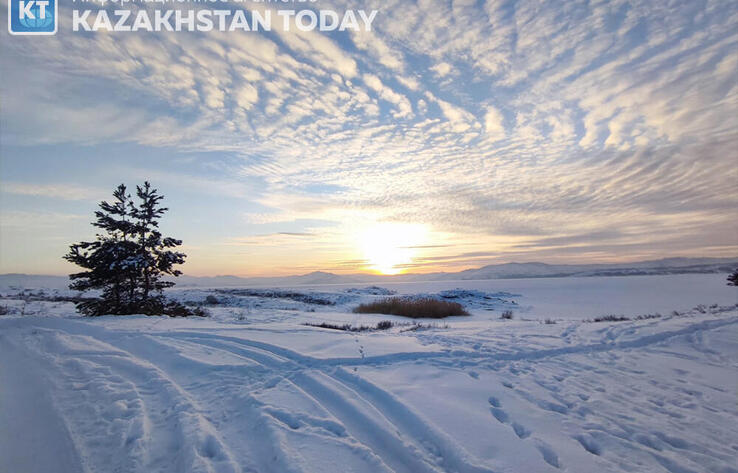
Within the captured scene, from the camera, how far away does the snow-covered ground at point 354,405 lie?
3.18 m

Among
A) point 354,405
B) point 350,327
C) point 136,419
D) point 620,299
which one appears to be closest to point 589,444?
point 354,405

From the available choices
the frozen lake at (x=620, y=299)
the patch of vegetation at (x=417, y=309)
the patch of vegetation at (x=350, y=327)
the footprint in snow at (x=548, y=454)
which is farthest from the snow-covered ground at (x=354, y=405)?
the frozen lake at (x=620, y=299)

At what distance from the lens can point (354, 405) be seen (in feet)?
13.7

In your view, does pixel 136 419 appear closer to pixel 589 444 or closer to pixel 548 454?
pixel 548 454

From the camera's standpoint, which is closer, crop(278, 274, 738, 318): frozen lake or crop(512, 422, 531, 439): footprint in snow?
crop(512, 422, 531, 439): footprint in snow

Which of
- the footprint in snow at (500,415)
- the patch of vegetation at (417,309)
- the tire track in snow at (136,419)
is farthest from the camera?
the patch of vegetation at (417,309)

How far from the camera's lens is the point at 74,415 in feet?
12.6

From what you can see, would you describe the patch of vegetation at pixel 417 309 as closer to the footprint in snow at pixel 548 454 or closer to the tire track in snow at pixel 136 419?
the tire track in snow at pixel 136 419

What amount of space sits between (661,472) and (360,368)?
3.90m

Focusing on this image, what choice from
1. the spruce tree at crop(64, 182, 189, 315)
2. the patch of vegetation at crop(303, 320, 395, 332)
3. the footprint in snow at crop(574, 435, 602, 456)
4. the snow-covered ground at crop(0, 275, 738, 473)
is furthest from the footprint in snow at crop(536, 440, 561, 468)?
the spruce tree at crop(64, 182, 189, 315)

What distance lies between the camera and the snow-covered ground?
318 centimetres

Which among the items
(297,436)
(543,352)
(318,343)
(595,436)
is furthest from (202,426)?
(543,352)

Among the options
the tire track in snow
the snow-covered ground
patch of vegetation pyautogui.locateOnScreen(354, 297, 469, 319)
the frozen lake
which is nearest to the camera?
the tire track in snow

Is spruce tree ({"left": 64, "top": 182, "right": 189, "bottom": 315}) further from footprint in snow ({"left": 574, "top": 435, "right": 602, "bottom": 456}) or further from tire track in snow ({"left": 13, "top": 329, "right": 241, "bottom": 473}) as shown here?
footprint in snow ({"left": 574, "top": 435, "right": 602, "bottom": 456})
